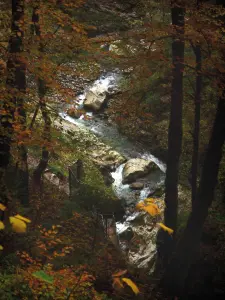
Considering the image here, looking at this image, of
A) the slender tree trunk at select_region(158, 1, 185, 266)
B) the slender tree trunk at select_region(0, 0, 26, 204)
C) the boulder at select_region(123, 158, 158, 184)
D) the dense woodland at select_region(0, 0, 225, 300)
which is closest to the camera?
the slender tree trunk at select_region(0, 0, 26, 204)

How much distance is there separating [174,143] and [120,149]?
5.97 m

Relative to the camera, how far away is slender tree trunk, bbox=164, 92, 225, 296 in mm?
8102

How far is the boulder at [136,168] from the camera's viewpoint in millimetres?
13680

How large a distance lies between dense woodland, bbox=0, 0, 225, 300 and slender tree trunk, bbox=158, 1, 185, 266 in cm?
3

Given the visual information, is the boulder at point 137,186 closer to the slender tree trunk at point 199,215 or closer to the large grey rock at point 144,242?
the large grey rock at point 144,242

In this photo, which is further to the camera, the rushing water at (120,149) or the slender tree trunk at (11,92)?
the rushing water at (120,149)

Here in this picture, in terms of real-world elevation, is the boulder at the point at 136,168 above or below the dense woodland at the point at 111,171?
below

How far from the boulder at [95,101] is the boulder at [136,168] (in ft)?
14.6

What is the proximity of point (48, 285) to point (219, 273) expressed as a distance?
18.9ft

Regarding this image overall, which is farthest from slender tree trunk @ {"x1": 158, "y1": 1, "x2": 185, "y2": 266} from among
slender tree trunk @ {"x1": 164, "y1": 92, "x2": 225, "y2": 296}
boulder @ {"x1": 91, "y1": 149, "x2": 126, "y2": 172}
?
boulder @ {"x1": 91, "y1": 149, "x2": 126, "y2": 172}

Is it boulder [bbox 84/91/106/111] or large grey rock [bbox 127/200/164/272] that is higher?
boulder [bbox 84/91/106/111]

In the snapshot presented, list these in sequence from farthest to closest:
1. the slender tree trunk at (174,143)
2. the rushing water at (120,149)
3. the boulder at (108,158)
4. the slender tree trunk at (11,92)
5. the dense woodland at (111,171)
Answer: the boulder at (108,158)
the rushing water at (120,149)
the slender tree trunk at (174,143)
the dense woodland at (111,171)
the slender tree trunk at (11,92)

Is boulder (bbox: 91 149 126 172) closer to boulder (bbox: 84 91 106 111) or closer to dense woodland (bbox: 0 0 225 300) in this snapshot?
dense woodland (bbox: 0 0 225 300)

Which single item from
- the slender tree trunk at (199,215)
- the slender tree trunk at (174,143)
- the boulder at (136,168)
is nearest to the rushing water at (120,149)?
the boulder at (136,168)
